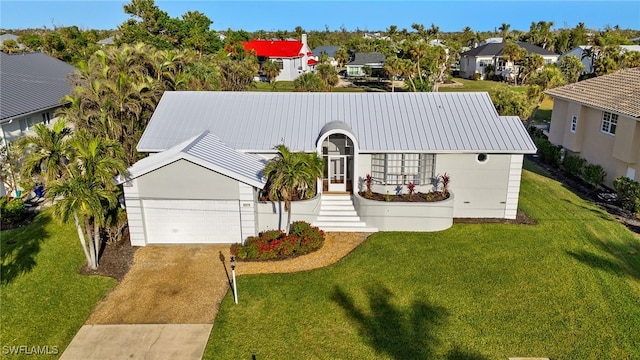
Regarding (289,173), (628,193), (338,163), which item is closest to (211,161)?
(289,173)

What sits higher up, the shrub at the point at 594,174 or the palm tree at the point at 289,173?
the palm tree at the point at 289,173

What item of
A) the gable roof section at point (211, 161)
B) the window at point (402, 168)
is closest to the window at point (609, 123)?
the window at point (402, 168)

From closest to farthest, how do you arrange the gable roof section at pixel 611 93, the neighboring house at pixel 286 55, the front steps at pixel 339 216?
the front steps at pixel 339 216 < the gable roof section at pixel 611 93 < the neighboring house at pixel 286 55

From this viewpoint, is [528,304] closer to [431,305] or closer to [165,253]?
[431,305]

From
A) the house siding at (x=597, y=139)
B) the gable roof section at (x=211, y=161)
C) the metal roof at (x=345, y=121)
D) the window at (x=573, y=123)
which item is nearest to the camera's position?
the gable roof section at (x=211, y=161)

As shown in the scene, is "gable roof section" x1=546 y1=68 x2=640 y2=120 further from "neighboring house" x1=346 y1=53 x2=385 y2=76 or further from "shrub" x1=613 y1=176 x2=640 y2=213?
"neighboring house" x1=346 y1=53 x2=385 y2=76

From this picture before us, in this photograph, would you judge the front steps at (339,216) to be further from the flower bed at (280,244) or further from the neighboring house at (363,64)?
the neighboring house at (363,64)


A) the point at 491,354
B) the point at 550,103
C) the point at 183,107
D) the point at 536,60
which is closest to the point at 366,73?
the point at 536,60

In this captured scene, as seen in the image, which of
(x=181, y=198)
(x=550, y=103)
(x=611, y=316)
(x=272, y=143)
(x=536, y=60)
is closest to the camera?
(x=611, y=316)

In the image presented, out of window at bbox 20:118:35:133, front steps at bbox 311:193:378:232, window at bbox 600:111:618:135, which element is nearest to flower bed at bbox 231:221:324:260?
front steps at bbox 311:193:378:232
